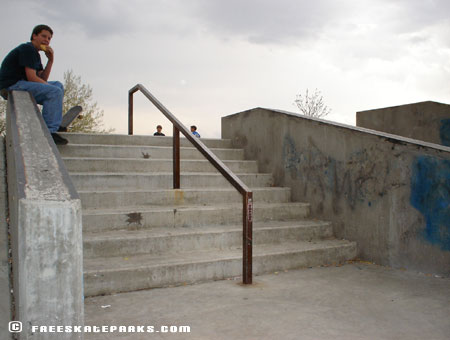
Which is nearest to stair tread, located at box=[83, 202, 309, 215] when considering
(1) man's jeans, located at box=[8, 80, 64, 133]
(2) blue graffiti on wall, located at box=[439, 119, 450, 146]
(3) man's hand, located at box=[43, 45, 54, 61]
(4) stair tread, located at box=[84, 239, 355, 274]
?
(4) stair tread, located at box=[84, 239, 355, 274]

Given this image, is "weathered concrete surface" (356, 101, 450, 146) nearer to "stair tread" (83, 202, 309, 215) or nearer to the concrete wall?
the concrete wall

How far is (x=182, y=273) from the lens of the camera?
10.9ft

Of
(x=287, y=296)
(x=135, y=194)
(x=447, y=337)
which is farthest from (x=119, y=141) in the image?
(x=447, y=337)

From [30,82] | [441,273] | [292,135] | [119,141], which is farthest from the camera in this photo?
[119,141]

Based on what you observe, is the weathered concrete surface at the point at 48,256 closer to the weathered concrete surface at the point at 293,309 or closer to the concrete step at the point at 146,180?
the weathered concrete surface at the point at 293,309

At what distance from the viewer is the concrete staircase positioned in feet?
10.9

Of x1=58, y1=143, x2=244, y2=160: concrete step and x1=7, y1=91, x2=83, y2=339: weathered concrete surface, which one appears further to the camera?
x1=58, y1=143, x2=244, y2=160: concrete step

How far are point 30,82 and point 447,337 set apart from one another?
449 cm

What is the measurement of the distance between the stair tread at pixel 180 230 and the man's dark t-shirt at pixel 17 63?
2.01 meters

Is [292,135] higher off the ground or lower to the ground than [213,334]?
higher

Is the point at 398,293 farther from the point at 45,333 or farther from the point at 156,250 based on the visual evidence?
the point at 45,333

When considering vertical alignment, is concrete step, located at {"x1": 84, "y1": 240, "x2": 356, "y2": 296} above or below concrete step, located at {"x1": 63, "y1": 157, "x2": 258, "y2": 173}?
below

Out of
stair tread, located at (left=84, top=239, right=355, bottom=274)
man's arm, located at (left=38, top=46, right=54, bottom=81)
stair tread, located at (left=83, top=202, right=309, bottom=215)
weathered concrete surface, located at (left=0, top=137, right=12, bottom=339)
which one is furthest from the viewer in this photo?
man's arm, located at (left=38, top=46, right=54, bottom=81)

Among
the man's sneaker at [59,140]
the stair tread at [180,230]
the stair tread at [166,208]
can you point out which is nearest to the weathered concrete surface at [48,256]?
the stair tread at [180,230]
